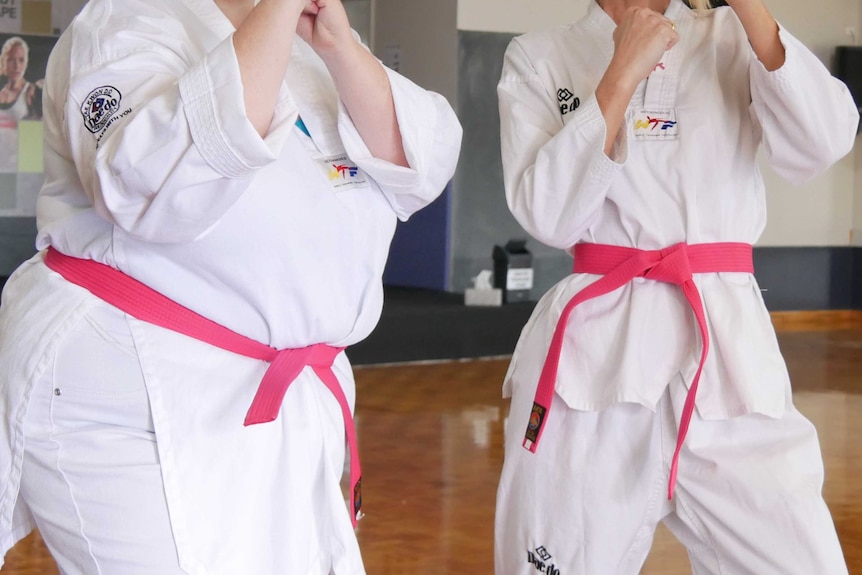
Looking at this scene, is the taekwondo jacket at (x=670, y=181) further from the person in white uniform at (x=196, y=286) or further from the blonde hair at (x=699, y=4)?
the person in white uniform at (x=196, y=286)

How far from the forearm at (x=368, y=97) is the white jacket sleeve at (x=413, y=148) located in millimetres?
10

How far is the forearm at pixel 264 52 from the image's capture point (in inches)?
42.6

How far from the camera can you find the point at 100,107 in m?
1.13

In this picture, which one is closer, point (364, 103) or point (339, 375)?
point (364, 103)

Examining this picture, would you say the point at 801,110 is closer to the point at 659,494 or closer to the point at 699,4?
the point at 699,4

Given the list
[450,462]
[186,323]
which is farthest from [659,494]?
[450,462]

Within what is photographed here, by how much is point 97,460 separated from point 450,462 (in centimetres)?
309

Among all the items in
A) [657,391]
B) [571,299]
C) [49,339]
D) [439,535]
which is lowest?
[439,535]

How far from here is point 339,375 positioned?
1414 millimetres

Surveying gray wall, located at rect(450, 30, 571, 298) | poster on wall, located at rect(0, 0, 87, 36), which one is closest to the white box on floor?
gray wall, located at rect(450, 30, 571, 298)

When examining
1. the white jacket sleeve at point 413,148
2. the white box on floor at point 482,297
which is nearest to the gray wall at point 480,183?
the white box on floor at point 482,297

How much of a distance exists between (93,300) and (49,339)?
0.20 feet

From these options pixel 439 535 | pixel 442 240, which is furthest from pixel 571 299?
pixel 442 240

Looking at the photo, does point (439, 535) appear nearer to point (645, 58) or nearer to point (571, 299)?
point (571, 299)
